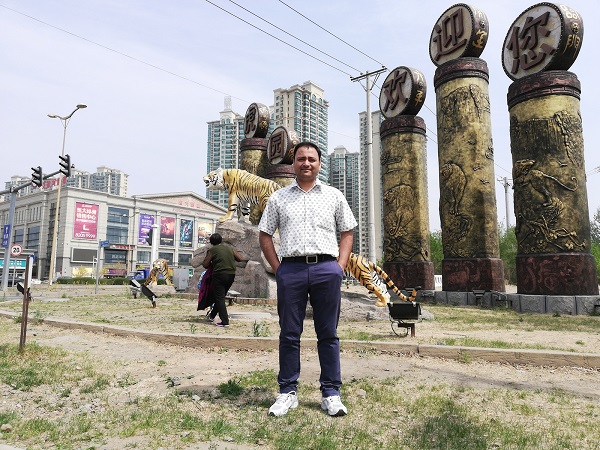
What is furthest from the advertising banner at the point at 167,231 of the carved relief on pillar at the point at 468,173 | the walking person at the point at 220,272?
the walking person at the point at 220,272

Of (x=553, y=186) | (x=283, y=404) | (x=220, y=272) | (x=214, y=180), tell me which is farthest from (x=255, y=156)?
(x=283, y=404)

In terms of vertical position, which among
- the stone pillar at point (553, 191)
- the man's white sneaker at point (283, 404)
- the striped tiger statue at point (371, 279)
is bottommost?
the man's white sneaker at point (283, 404)

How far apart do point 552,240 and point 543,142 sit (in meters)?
Answer: 3.02

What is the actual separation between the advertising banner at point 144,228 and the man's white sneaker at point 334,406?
66004 millimetres

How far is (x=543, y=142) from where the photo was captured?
43.1 ft

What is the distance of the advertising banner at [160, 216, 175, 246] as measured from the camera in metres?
67.4

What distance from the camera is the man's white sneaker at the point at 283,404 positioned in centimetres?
313

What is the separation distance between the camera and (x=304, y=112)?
5291 cm

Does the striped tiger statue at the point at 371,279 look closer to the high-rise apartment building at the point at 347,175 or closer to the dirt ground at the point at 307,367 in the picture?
the dirt ground at the point at 307,367

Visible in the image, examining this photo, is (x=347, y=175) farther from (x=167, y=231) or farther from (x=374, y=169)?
(x=167, y=231)

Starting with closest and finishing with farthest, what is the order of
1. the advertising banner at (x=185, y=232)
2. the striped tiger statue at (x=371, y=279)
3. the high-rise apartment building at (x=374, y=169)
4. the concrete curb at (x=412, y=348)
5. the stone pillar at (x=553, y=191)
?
the concrete curb at (x=412, y=348), the striped tiger statue at (x=371, y=279), the stone pillar at (x=553, y=191), the high-rise apartment building at (x=374, y=169), the advertising banner at (x=185, y=232)

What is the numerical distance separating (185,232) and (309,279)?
7004cm

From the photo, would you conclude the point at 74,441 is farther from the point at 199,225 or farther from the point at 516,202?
the point at 199,225

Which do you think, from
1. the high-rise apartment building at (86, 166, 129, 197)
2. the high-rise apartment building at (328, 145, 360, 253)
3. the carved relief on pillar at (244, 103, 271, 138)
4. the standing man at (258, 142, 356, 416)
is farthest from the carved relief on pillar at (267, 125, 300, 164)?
the high-rise apartment building at (86, 166, 129, 197)
